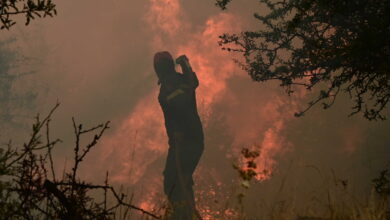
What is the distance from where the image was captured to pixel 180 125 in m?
9.46

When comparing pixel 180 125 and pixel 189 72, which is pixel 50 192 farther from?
pixel 189 72

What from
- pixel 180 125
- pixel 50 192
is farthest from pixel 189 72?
pixel 50 192

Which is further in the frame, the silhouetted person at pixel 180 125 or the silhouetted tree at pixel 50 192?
the silhouetted person at pixel 180 125

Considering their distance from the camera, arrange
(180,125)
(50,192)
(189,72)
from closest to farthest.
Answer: (50,192) < (180,125) < (189,72)

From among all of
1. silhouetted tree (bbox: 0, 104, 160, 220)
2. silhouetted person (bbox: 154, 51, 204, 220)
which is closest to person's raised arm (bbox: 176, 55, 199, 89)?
silhouetted person (bbox: 154, 51, 204, 220)

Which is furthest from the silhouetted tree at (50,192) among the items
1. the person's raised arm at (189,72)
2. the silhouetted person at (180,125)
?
the person's raised arm at (189,72)

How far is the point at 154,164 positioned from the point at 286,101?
56.4ft

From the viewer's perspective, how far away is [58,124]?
180ft

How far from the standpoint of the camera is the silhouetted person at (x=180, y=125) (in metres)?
9.24

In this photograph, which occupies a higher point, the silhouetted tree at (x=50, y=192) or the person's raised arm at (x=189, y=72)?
the person's raised arm at (x=189, y=72)

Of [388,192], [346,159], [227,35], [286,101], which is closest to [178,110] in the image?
[227,35]

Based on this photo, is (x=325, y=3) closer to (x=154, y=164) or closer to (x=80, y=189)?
(x=80, y=189)

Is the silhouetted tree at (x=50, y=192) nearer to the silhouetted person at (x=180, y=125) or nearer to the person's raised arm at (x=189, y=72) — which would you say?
the silhouetted person at (x=180, y=125)

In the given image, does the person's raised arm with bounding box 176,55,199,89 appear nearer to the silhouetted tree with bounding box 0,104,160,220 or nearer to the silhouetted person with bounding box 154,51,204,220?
the silhouetted person with bounding box 154,51,204,220
